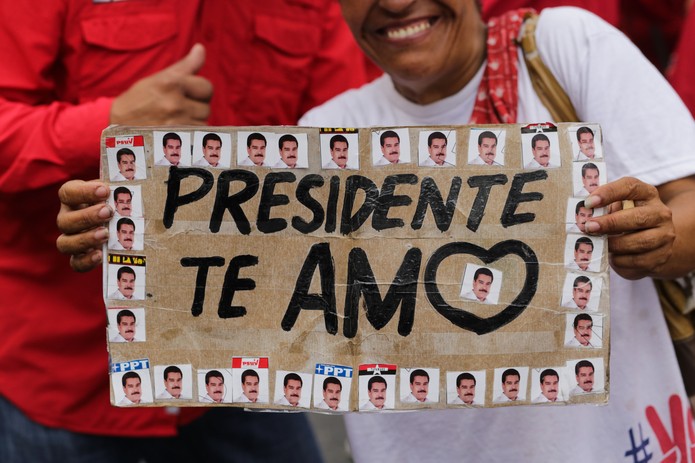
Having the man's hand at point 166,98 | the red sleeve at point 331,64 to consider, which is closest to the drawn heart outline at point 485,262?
the man's hand at point 166,98

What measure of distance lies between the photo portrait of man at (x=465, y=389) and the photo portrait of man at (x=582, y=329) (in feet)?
0.63

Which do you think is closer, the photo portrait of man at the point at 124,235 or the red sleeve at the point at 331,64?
the photo portrait of man at the point at 124,235

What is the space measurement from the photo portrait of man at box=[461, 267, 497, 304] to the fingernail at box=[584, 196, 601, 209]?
0.20m

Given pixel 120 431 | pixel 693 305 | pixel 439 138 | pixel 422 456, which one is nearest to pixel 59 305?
pixel 120 431

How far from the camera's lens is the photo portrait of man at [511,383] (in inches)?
61.9

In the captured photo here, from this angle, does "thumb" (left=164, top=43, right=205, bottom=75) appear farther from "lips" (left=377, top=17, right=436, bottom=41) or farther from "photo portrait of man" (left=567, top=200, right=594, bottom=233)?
"photo portrait of man" (left=567, top=200, right=594, bottom=233)

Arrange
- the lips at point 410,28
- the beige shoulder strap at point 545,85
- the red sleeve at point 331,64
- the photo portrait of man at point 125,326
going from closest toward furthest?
1. the photo portrait of man at point 125,326
2. the beige shoulder strap at point 545,85
3. the lips at point 410,28
4. the red sleeve at point 331,64

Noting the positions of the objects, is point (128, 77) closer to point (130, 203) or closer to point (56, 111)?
point (56, 111)

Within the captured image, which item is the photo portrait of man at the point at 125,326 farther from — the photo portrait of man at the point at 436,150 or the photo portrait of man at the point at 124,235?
the photo portrait of man at the point at 436,150

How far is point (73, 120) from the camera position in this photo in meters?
1.98

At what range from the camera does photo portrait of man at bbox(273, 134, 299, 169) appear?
5.18 feet

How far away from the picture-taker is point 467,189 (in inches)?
61.7

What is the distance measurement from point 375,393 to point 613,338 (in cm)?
52

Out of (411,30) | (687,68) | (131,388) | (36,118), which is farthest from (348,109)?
(687,68)
